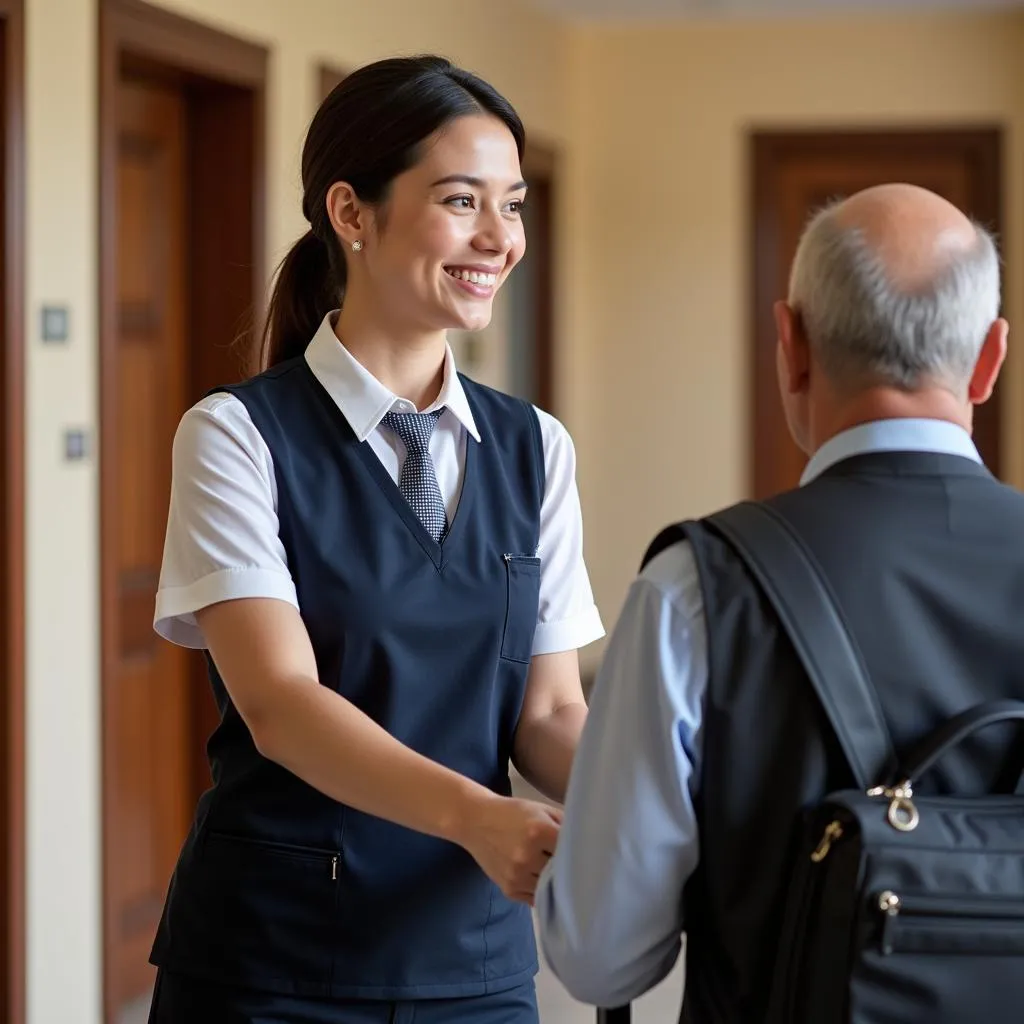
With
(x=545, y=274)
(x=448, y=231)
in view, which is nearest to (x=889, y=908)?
(x=448, y=231)

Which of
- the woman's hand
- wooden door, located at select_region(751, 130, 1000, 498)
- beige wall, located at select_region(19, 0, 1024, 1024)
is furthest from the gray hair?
wooden door, located at select_region(751, 130, 1000, 498)

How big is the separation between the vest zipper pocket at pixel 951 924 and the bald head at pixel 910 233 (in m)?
0.43

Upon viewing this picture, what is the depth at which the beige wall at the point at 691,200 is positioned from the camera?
6953mm

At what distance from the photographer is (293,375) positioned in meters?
1.69

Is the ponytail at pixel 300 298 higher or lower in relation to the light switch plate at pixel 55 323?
lower

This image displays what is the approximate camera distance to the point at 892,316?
117cm

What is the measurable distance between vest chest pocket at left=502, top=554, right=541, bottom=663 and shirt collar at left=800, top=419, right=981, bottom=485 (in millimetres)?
526

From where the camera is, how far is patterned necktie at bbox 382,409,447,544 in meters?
1.64

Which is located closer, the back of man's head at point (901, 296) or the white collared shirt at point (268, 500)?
the back of man's head at point (901, 296)

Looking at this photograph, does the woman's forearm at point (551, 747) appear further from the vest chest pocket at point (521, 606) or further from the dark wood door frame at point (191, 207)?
the dark wood door frame at point (191, 207)

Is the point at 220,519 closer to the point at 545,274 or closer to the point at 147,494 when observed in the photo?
the point at 147,494

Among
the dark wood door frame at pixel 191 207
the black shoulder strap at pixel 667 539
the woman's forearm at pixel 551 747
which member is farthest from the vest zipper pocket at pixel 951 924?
the dark wood door frame at pixel 191 207

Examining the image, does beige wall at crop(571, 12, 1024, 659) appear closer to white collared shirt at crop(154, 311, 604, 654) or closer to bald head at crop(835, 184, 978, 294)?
white collared shirt at crop(154, 311, 604, 654)

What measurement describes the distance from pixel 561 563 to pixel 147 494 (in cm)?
249
